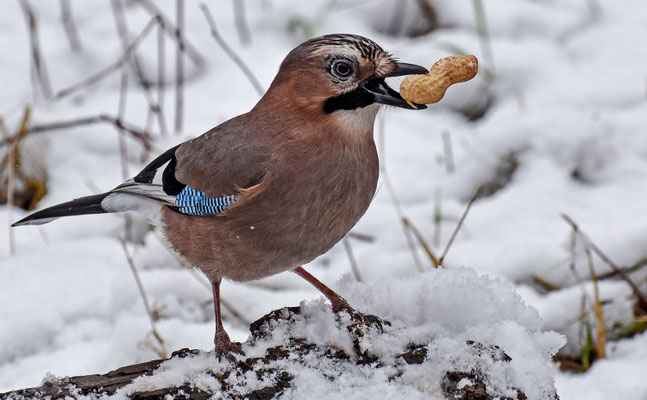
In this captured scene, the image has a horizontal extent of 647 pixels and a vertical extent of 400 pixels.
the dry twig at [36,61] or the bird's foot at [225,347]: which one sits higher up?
the dry twig at [36,61]

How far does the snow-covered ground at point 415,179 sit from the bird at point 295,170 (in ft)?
1.03

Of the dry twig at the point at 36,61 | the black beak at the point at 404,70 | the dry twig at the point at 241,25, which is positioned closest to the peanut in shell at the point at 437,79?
the black beak at the point at 404,70

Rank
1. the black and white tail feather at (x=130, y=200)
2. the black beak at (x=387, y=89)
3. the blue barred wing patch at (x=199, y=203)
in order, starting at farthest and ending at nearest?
the black and white tail feather at (x=130, y=200), the blue barred wing patch at (x=199, y=203), the black beak at (x=387, y=89)

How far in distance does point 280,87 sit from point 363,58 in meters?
0.33

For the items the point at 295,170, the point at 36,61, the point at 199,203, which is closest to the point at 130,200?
the point at 199,203

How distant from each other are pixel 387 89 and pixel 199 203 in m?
0.72

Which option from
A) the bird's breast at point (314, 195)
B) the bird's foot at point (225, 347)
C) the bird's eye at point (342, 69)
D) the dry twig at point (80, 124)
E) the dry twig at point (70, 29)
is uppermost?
the dry twig at point (70, 29)

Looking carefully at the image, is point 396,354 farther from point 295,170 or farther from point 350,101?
point 350,101

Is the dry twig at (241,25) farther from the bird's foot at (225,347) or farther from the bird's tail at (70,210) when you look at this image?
the bird's foot at (225,347)

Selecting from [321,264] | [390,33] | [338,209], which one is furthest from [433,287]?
[390,33]

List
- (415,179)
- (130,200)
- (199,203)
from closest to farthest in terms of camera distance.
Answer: (199,203) < (130,200) < (415,179)

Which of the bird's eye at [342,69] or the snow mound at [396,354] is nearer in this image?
the snow mound at [396,354]

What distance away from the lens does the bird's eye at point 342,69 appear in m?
2.64

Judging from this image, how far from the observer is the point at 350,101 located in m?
2.67
